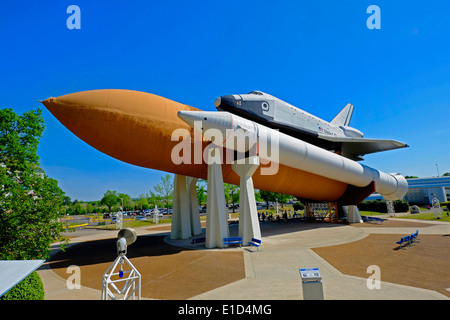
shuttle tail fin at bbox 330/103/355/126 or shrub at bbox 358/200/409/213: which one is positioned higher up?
shuttle tail fin at bbox 330/103/355/126

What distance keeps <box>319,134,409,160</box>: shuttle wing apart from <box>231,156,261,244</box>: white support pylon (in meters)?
11.9

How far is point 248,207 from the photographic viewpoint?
1383cm

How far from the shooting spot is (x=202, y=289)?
7.22 metres

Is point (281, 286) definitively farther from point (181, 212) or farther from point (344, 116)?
point (344, 116)

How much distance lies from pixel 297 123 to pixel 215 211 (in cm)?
1213

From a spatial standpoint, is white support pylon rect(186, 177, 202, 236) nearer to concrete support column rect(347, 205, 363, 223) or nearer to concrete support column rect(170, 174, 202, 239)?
concrete support column rect(170, 174, 202, 239)

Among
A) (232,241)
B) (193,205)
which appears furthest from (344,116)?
(232,241)

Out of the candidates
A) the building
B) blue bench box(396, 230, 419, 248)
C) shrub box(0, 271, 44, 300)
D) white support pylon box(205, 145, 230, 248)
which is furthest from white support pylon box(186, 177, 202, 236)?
the building

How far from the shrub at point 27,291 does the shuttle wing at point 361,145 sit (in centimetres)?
2244

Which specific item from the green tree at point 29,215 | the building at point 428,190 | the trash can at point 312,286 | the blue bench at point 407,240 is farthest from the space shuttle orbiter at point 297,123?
the building at point 428,190

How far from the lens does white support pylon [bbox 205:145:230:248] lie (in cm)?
1357

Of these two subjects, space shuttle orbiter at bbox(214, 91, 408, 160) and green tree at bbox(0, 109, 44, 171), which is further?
space shuttle orbiter at bbox(214, 91, 408, 160)

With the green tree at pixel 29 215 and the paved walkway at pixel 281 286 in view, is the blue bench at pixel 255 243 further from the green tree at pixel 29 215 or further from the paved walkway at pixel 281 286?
the green tree at pixel 29 215
